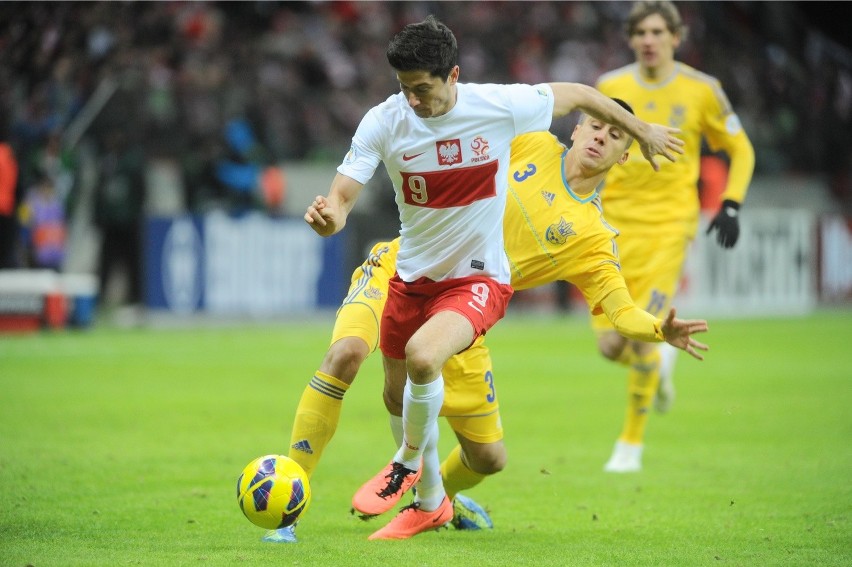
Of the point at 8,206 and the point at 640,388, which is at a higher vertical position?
the point at 8,206

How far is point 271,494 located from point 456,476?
4.59 feet

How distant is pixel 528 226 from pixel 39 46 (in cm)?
1266

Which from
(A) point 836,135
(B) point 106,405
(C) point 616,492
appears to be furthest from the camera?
(A) point 836,135

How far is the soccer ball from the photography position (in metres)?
5.50

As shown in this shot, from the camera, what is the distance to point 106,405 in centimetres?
1106

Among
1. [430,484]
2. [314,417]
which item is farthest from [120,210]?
[314,417]

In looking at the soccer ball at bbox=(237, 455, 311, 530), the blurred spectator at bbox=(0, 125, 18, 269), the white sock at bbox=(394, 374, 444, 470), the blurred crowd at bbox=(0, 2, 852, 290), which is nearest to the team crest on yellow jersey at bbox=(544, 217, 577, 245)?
the white sock at bbox=(394, 374, 444, 470)

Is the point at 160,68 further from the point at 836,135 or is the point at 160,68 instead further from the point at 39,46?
the point at 836,135

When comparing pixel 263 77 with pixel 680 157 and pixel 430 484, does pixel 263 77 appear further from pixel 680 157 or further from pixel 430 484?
pixel 430 484

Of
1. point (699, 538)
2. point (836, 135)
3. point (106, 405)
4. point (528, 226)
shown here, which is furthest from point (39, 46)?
point (836, 135)

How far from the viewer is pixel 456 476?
6633 millimetres

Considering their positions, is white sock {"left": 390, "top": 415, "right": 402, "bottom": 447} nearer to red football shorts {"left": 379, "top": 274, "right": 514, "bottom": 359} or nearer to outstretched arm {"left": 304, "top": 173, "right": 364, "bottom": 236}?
red football shorts {"left": 379, "top": 274, "right": 514, "bottom": 359}

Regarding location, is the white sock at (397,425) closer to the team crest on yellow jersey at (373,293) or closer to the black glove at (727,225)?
the team crest on yellow jersey at (373,293)

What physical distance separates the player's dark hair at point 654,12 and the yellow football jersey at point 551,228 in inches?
91.0
